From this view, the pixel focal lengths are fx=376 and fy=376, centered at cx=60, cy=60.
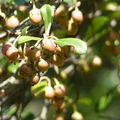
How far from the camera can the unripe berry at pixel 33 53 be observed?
1.09 m

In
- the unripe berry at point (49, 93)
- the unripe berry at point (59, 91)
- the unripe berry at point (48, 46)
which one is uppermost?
the unripe berry at point (48, 46)

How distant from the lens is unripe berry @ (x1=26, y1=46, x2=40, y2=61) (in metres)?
1.09

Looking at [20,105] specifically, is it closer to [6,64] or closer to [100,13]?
[6,64]

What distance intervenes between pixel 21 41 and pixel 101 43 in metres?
0.99

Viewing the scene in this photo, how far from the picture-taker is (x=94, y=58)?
1.87 metres

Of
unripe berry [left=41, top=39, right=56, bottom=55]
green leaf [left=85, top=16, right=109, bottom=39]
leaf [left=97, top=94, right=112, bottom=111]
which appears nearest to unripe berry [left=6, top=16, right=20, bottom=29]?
unripe berry [left=41, top=39, right=56, bottom=55]

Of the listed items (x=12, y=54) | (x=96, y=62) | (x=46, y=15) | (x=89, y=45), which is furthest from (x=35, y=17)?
(x=89, y=45)

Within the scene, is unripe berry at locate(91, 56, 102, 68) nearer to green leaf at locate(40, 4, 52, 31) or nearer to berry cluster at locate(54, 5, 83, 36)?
berry cluster at locate(54, 5, 83, 36)

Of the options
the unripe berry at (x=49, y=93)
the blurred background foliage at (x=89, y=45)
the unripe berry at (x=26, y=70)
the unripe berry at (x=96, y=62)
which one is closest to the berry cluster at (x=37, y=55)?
the unripe berry at (x=26, y=70)

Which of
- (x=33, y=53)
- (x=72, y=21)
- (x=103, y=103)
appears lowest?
(x=103, y=103)

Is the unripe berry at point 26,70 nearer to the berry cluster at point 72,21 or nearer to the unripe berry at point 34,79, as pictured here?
the unripe berry at point 34,79

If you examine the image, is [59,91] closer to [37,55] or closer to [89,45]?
[37,55]

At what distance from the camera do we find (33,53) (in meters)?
1.09

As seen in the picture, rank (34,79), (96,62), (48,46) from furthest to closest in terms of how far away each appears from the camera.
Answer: (96,62), (34,79), (48,46)
